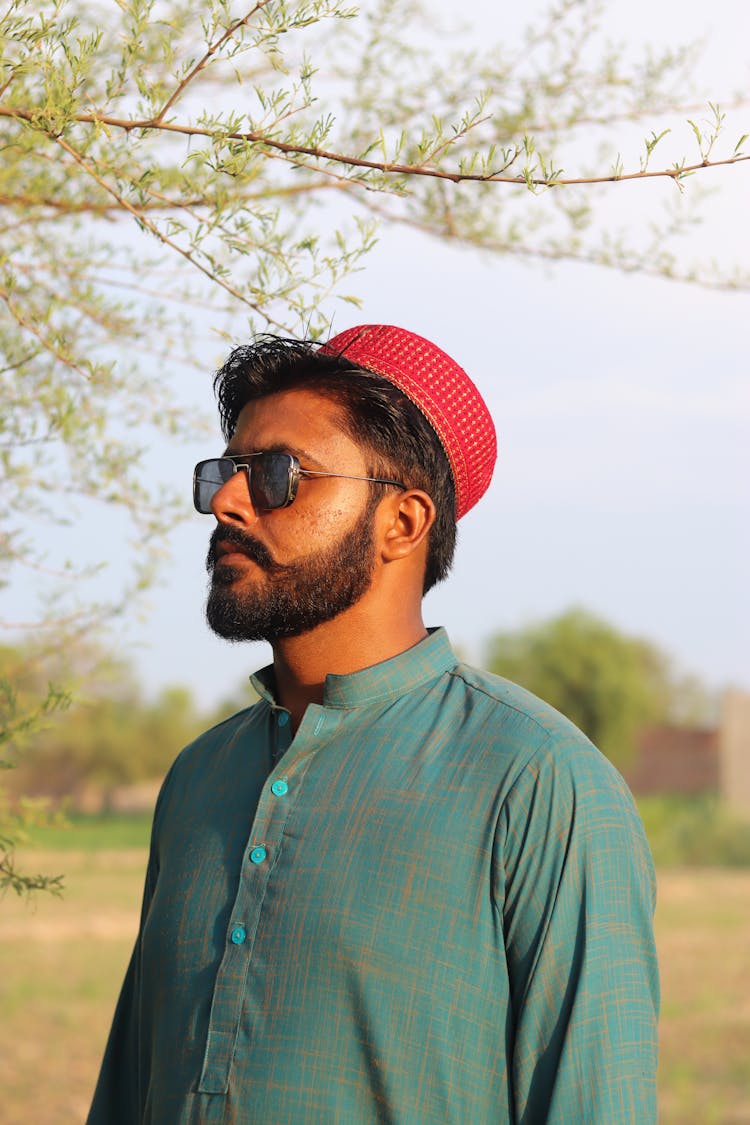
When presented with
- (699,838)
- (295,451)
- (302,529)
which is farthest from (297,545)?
(699,838)

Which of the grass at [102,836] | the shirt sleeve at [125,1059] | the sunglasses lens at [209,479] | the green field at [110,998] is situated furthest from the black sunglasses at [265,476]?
the grass at [102,836]

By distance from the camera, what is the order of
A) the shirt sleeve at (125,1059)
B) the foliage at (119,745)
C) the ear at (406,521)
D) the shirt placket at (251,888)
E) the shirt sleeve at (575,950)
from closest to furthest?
the shirt sleeve at (575,950) < the shirt placket at (251,888) < the ear at (406,521) < the shirt sleeve at (125,1059) < the foliage at (119,745)

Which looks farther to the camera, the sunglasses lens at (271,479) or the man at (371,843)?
the sunglasses lens at (271,479)

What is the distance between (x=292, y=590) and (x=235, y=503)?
168 mm

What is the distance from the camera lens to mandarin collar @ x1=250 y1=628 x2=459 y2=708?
6.60ft

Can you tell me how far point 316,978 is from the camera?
176 cm

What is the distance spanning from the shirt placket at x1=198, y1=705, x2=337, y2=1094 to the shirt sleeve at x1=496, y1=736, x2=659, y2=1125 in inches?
13.9

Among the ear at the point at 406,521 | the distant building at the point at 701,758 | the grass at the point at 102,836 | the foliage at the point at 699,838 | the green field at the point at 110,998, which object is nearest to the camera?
the ear at the point at 406,521

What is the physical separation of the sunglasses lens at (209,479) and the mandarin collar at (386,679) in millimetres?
366

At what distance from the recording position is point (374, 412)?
2.13 metres

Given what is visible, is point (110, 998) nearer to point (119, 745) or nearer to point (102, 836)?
point (102, 836)

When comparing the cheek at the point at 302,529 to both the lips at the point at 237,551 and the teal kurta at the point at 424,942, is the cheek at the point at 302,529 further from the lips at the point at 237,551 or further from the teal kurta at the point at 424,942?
the teal kurta at the point at 424,942

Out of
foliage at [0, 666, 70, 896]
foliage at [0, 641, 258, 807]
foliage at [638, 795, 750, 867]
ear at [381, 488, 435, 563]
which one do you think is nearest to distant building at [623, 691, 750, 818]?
foliage at [638, 795, 750, 867]

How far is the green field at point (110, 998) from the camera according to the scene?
891 cm
